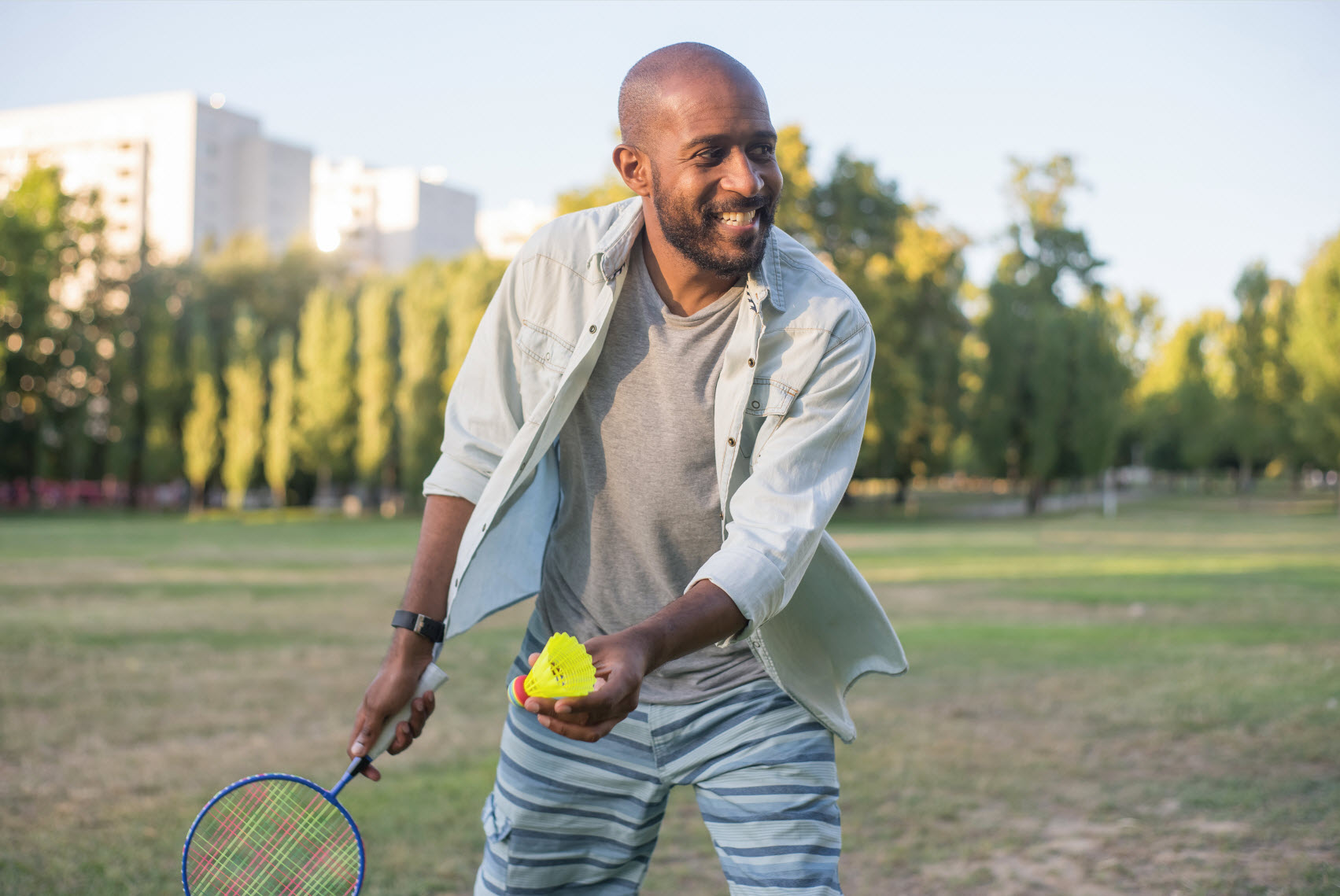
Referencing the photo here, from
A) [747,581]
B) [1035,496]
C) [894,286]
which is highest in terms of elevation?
[894,286]

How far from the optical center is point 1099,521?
44719mm

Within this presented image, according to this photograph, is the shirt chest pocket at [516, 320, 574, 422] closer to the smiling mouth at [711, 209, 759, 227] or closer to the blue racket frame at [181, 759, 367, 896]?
the smiling mouth at [711, 209, 759, 227]

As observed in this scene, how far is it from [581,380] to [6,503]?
57.8 metres

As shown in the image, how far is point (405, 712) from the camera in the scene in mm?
2980

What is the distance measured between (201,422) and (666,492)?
2030 inches

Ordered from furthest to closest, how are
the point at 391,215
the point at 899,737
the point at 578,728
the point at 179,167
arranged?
the point at 391,215 < the point at 179,167 < the point at 899,737 < the point at 578,728

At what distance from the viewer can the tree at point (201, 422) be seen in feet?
167

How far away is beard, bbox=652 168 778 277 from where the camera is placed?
110 inches

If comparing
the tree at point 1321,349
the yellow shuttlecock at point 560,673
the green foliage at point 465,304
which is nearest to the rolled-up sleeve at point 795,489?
the yellow shuttlecock at point 560,673

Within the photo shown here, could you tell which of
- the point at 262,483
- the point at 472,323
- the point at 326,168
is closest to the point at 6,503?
the point at 262,483

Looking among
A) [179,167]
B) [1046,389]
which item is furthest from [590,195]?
[179,167]

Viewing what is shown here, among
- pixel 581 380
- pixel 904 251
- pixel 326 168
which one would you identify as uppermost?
pixel 326 168

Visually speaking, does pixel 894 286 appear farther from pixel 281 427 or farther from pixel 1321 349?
pixel 281 427

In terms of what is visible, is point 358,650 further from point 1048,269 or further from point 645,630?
point 1048,269
